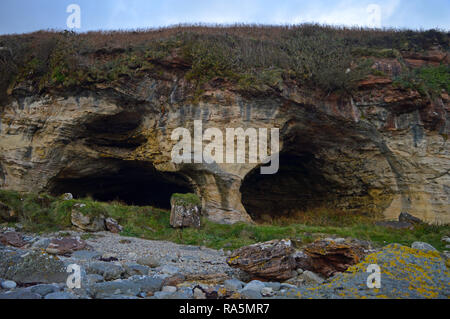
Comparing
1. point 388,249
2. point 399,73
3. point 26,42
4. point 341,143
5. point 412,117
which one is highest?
point 26,42

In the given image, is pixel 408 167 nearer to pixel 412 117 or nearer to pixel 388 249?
pixel 412 117

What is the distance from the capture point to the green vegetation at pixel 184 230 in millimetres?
9125

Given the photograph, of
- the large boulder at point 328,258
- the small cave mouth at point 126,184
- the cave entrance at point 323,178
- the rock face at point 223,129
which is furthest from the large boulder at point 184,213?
the large boulder at point 328,258

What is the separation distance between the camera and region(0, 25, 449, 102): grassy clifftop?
40.9ft

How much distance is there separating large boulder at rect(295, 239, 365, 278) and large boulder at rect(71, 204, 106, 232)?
596cm

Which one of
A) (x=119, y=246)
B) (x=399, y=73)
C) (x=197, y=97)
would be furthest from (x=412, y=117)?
(x=119, y=246)

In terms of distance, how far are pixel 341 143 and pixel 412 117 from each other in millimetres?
2666

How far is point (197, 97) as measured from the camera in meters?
12.4

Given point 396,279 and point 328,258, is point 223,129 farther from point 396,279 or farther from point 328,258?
point 396,279

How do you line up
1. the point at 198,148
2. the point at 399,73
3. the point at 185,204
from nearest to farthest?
the point at 185,204 → the point at 198,148 → the point at 399,73

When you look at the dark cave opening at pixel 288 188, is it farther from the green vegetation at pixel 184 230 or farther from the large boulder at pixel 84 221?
the large boulder at pixel 84 221

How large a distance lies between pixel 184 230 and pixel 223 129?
3.97 meters
